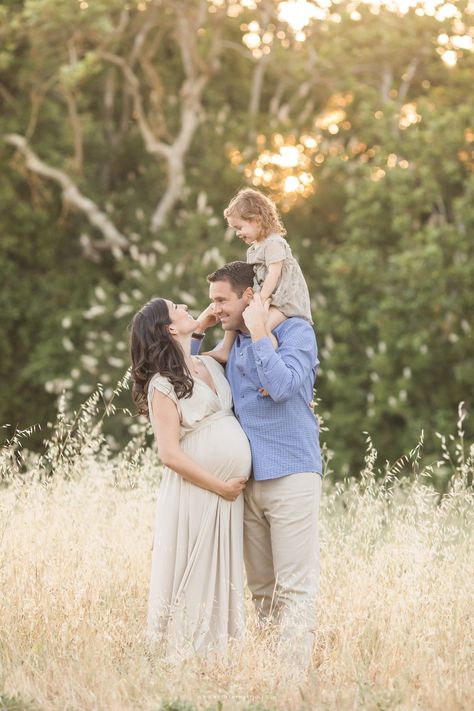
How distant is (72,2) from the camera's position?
15156 mm

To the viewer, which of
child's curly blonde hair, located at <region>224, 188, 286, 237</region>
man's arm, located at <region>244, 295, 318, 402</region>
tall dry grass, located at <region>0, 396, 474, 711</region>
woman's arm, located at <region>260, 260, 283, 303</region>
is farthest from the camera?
child's curly blonde hair, located at <region>224, 188, 286, 237</region>

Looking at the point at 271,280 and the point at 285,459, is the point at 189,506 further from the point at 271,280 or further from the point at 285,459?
the point at 271,280

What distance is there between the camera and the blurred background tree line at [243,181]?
14742 mm

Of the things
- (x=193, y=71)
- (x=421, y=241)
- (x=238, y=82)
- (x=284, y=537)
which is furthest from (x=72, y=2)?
(x=284, y=537)

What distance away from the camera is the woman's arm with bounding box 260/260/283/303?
5051 millimetres

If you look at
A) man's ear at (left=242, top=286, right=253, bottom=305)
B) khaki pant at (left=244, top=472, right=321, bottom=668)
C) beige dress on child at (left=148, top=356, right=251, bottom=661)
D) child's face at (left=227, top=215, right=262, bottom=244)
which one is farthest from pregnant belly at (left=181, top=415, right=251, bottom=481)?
child's face at (left=227, top=215, right=262, bottom=244)

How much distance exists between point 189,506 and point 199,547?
0.19 m

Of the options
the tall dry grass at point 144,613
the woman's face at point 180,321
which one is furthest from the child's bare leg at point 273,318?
the tall dry grass at point 144,613

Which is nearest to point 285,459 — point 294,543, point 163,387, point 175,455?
point 294,543

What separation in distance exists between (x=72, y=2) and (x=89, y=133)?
3000 mm

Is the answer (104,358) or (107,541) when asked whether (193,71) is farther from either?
(107,541)

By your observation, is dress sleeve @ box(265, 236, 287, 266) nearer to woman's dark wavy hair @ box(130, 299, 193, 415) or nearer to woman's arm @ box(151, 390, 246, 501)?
woman's dark wavy hair @ box(130, 299, 193, 415)

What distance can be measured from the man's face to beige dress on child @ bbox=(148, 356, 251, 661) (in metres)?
0.37

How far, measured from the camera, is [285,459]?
489 cm
